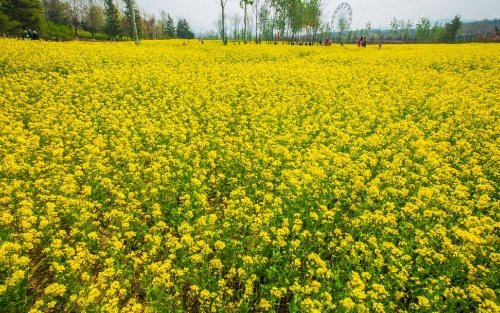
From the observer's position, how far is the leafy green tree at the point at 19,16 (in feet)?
152

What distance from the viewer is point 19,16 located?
1937 inches

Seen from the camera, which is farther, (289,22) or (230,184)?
(289,22)

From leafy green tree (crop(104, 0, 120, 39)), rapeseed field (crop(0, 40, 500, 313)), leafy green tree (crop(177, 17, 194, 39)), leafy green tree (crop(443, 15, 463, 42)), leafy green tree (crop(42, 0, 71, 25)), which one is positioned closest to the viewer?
rapeseed field (crop(0, 40, 500, 313))

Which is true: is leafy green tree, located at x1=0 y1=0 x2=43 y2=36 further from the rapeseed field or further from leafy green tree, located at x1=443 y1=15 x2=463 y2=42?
leafy green tree, located at x1=443 y1=15 x2=463 y2=42

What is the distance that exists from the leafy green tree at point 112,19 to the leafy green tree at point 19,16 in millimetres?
20149

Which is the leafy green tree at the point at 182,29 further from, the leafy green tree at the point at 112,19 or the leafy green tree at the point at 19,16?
the leafy green tree at the point at 19,16

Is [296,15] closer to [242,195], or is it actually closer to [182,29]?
[182,29]

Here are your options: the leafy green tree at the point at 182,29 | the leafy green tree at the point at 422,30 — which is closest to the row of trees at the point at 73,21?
the leafy green tree at the point at 182,29

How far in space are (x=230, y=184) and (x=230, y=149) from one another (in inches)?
51.4

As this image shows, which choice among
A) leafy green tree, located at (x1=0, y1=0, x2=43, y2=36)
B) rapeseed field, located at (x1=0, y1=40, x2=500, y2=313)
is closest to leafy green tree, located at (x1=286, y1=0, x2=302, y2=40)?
leafy green tree, located at (x1=0, y1=0, x2=43, y2=36)

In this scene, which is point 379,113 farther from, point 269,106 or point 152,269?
point 152,269

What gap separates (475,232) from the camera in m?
5.43

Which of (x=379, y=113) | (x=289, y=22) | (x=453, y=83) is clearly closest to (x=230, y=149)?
(x=379, y=113)

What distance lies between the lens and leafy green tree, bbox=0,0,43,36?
46.4 m
